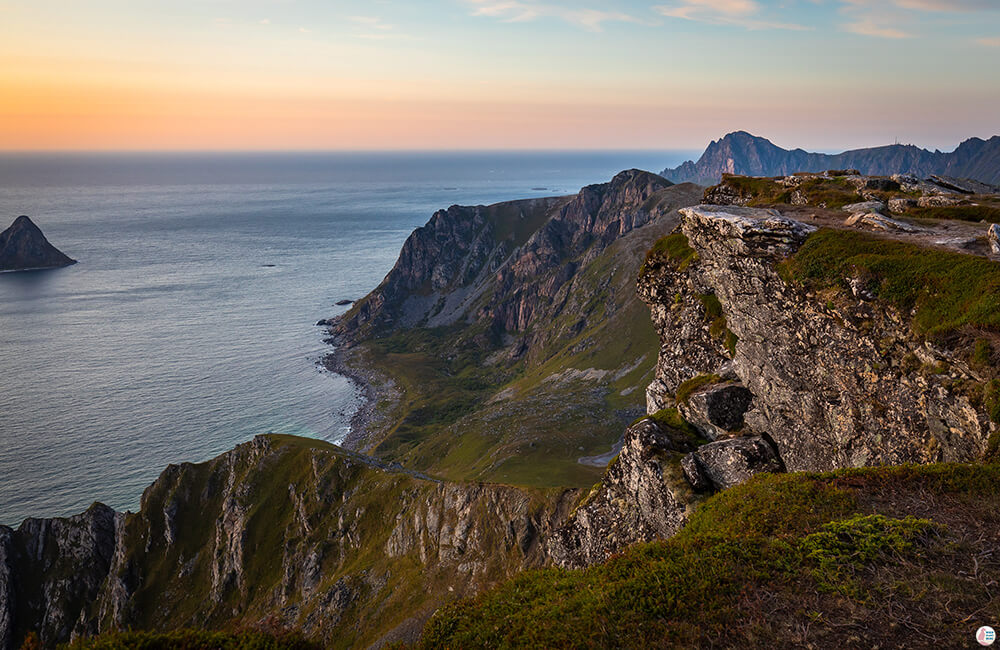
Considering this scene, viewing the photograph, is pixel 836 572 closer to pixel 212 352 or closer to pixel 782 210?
pixel 782 210

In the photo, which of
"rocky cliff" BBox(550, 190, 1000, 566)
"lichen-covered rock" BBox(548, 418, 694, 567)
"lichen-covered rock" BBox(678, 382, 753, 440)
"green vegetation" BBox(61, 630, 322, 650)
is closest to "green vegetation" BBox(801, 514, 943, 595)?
"rocky cliff" BBox(550, 190, 1000, 566)

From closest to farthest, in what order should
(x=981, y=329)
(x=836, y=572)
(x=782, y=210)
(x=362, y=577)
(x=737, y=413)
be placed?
(x=836, y=572) → (x=981, y=329) → (x=737, y=413) → (x=782, y=210) → (x=362, y=577)

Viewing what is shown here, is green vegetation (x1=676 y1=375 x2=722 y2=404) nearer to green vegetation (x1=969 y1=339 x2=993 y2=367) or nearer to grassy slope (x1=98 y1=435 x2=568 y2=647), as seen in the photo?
green vegetation (x1=969 y1=339 x2=993 y2=367)

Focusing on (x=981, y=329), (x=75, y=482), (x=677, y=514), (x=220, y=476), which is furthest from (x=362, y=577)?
(x=75, y=482)

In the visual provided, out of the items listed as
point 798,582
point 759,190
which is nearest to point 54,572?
point 798,582

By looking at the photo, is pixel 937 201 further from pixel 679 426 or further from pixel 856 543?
pixel 856 543
